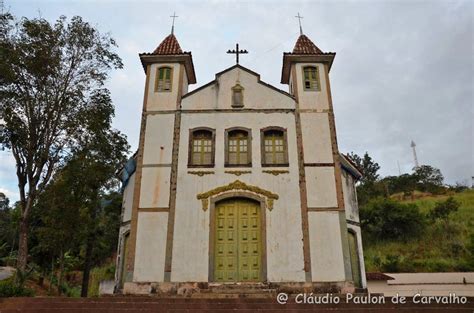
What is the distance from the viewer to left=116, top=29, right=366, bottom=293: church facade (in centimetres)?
1216

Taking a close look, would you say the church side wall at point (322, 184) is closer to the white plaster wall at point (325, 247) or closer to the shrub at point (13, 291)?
the white plaster wall at point (325, 247)

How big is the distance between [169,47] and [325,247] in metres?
9.78

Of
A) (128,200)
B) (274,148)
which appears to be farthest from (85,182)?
(274,148)

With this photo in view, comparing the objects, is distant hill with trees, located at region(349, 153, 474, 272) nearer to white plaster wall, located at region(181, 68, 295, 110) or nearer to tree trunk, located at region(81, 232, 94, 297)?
white plaster wall, located at region(181, 68, 295, 110)

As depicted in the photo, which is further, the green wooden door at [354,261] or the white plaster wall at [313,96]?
the white plaster wall at [313,96]

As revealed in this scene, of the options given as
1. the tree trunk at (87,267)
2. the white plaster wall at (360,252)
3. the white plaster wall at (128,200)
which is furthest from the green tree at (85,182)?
the white plaster wall at (360,252)

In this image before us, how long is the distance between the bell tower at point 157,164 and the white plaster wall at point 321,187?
452cm

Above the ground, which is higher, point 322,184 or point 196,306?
point 322,184

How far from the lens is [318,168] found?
13.3 m

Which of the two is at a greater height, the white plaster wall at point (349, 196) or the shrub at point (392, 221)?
the shrub at point (392, 221)

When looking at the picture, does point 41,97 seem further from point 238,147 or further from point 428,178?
point 428,178

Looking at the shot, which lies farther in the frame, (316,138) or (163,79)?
(163,79)

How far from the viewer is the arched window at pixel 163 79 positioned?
14.9 m

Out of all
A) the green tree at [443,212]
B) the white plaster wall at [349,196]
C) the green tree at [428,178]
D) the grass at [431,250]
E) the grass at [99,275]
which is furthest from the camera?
the green tree at [428,178]
